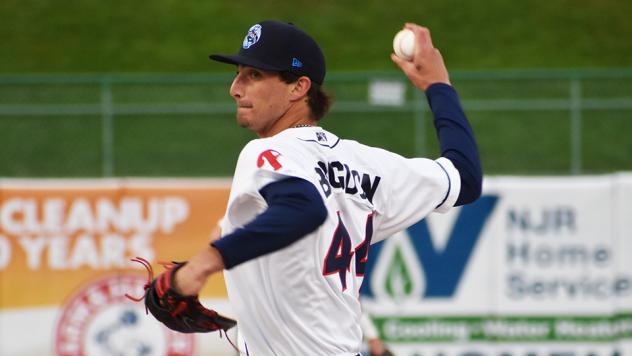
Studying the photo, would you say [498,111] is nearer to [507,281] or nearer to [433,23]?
[433,23]

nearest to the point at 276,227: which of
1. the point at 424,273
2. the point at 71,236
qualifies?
the point at 424,273

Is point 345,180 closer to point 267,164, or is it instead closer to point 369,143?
point 267,164

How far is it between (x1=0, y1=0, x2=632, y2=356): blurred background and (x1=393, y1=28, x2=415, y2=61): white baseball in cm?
454

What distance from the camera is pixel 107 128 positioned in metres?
16.6

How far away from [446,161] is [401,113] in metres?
12.9

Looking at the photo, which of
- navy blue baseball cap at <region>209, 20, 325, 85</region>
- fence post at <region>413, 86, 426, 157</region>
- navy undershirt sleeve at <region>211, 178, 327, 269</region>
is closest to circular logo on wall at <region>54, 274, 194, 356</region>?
navy blue baseball cap at <region>209, 20, 325, 85</region>

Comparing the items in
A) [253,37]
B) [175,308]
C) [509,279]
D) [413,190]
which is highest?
[253,37]

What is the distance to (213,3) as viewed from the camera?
23312 millimetres

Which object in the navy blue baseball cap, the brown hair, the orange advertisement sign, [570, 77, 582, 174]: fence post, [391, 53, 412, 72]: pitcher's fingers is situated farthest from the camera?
[570, 77, 582, 174]: fence post

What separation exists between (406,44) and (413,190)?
557 mm

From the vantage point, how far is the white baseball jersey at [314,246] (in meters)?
3.35

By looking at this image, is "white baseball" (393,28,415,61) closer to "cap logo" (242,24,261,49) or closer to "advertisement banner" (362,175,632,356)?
"cap logo" (242,24,261,49)

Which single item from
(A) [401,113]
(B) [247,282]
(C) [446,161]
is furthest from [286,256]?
(A) [401,113]

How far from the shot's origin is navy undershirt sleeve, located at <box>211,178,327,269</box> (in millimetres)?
3076
